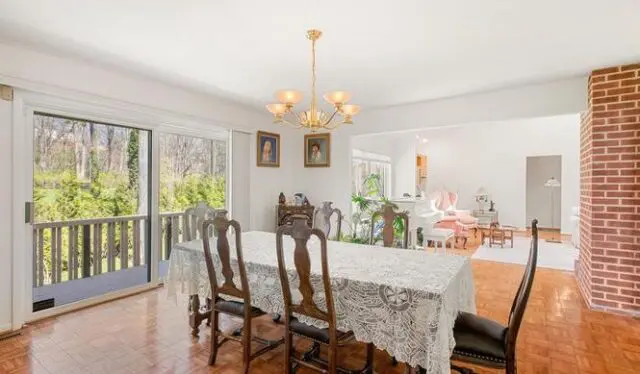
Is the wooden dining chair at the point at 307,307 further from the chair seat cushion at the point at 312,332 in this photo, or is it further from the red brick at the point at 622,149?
the red brick at the point at 622,149

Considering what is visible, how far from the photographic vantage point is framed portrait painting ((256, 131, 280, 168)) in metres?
5.03

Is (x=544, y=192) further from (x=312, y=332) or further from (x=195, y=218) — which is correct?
(x=312, y=332)

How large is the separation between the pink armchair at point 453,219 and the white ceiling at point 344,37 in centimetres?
373

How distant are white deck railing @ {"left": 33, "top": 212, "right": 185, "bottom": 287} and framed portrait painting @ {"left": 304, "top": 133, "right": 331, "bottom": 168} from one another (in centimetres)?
221

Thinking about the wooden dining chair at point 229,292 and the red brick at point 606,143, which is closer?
the wooden dining chair at point 229,292

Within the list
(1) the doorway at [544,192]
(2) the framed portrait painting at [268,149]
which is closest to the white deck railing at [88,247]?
(2) the framed portrait painting at [268,149]

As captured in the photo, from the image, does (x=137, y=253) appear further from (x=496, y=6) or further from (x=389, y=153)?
(x=389, y=153)

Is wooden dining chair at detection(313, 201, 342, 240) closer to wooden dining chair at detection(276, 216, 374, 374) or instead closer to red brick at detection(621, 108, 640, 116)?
wooden dining chair at detection(276, 216, 374, 374)

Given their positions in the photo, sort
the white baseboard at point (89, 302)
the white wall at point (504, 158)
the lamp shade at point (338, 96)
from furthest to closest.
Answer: the white wall at point (504, 158)
the white baseboard at point (89, 302)
the lamp shade at point (338, 96)

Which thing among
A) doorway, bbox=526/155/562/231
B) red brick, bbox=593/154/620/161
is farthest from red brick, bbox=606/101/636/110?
doorway, bbox=526/155/562/231

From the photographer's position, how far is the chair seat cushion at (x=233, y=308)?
2.27 m

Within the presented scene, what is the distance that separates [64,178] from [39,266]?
0.91 metres

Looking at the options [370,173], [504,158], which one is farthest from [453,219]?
[504,158]

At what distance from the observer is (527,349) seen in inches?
99.0
